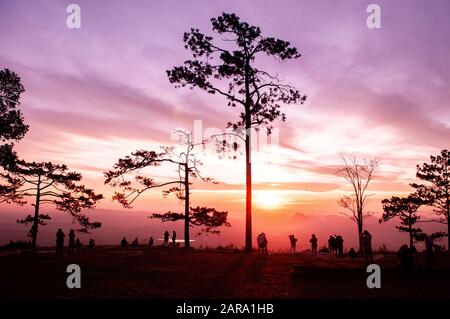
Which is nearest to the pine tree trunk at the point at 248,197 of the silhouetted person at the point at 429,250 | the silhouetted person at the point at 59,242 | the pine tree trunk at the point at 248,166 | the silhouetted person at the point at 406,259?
the pine tree trunk at the point at 248,166

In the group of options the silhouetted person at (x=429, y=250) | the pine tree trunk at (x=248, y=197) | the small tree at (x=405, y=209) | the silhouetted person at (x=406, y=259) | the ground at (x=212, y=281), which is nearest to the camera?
the ground at (x=212, y=281)

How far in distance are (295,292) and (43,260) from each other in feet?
49.9

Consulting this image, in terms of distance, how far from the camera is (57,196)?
125 ft

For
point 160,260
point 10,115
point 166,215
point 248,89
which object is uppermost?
point 248,89

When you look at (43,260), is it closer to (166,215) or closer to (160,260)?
(160,260)

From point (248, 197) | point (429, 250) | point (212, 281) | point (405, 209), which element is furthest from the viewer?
point (405, 209)

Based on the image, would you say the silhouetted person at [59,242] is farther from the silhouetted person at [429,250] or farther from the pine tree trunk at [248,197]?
the silhouetted person at [429,250]

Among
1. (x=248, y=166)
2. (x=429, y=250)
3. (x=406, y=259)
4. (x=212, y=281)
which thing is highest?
(x=248, y=166)

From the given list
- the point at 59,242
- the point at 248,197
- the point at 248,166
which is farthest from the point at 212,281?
the point at 59,242

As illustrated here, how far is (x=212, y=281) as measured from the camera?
15453 millimetres

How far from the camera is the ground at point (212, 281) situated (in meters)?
12.8

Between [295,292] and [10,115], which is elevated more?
[10,115]

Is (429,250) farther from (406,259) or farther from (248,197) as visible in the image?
(248,197)
